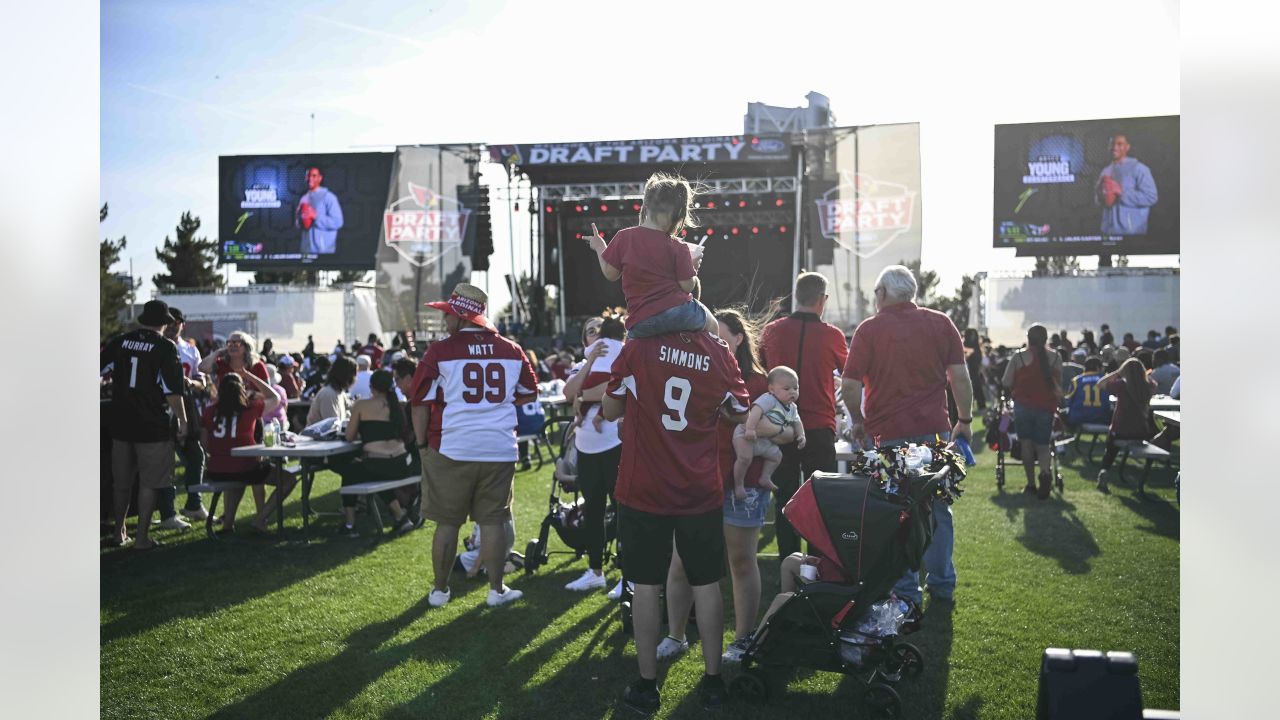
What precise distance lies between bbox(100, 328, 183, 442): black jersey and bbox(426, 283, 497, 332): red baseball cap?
2992 mm

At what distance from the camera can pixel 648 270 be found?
11.8 ft

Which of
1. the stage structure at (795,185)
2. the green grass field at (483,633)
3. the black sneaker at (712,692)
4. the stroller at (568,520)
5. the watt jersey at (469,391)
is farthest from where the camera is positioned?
the stage structure at (795,185)

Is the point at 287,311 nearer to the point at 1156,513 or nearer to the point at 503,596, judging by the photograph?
the point at 503,596

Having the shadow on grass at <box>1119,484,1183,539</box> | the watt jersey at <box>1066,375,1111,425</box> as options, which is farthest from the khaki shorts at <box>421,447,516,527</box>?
the watt jersey at <box>1066,375,1111,425</box>

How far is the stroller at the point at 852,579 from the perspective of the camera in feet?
12.6

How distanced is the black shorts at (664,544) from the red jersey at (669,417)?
42 mm

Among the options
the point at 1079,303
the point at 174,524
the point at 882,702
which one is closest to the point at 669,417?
the point at 882,702

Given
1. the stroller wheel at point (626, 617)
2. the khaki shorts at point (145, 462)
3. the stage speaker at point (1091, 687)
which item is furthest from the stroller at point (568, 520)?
the stage speaker at point (1091, 687)

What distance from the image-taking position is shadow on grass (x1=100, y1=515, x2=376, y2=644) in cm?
553

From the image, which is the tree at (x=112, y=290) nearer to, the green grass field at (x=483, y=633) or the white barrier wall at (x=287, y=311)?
the white barrier wall at (x=287, y=311)

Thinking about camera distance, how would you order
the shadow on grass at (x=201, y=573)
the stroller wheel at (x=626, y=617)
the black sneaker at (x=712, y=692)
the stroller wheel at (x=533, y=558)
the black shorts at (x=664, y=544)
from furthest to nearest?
the stroller wheel at (x=533, y=558), the shadow on grass at (x=201, y=573), the stroller wheel at (x=626, y=617), the black sneaker at (x=712, y=692), the black shorts at (x=664, y=544)

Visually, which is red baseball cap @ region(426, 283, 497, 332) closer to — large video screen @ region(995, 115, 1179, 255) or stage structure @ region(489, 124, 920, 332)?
stage structure @ region(489, 124, 920, 332)

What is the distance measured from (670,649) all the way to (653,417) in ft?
4.74

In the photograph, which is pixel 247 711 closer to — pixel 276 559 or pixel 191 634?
pixel 191 634
